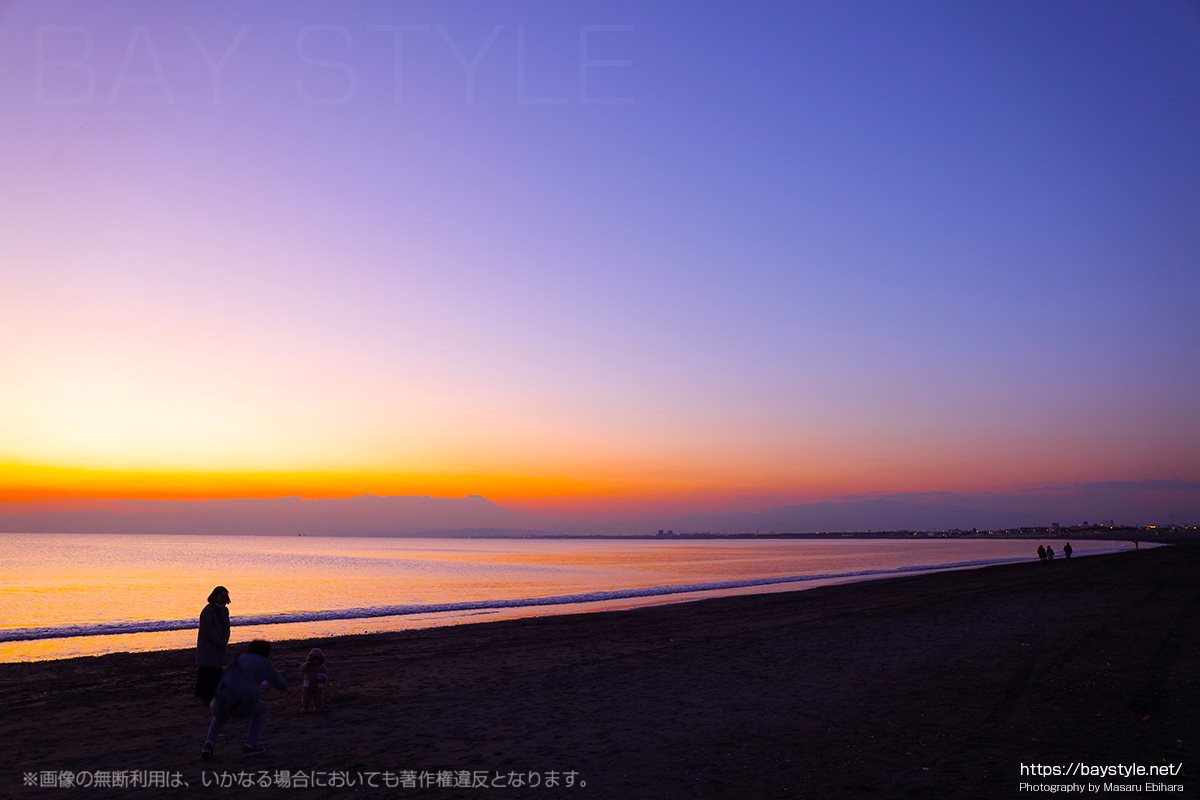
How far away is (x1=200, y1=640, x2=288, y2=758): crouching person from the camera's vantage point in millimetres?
9438

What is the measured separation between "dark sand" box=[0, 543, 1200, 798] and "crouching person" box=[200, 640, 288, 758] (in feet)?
1.88

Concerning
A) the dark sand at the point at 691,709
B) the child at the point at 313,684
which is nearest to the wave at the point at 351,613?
the dark sand at the point at 691,709

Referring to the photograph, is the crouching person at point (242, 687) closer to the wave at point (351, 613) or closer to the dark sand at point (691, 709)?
the dark sand at point (691, 709)

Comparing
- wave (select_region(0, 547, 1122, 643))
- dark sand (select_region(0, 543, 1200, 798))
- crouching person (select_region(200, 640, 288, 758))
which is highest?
crouching person (select_region(200, 640, 288, 758))

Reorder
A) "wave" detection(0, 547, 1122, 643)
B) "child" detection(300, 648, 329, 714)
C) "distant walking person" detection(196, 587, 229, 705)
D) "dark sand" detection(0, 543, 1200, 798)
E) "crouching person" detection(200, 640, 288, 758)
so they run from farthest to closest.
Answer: "wave" detection(0, 547, 1122, 643)
"child" detection(300, 648, 329, 714)
"distant walking person" detection(196, 587, 229, 705)
"crouching person" detection(200, 640, 288, 758)
"dark sand" detection(0, 543, 1200, 798)

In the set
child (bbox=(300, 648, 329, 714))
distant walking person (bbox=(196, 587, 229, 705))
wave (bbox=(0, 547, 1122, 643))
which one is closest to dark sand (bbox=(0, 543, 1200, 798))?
child (bbox=(300, 648, 329, 714))

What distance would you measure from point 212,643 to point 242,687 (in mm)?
1877

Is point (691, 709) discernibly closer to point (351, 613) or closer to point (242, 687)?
point (242, 687)

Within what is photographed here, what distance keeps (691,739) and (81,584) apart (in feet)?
187

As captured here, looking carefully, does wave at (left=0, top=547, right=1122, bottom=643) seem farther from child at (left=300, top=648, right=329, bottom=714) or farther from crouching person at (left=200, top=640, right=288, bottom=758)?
crouching person at (left=200, top=640, right=288, bottom=758)

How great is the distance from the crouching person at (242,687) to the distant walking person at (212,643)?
131 cm

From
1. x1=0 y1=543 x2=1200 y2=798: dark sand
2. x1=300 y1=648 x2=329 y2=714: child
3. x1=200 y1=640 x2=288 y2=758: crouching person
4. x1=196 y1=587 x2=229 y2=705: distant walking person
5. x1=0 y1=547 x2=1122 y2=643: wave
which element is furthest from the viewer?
x1=0 y1=547 x2=1122 y2=643: wave

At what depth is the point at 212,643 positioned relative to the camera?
10914mm

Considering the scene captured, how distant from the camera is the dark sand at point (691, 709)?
912 cm
